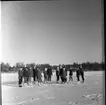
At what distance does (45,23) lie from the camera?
183 cm

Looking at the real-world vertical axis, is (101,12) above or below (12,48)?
above

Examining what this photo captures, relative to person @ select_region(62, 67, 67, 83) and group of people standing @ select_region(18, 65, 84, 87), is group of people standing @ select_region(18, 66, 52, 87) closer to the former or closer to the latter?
group of people standing @ select_region(18, 65, 84, 87)

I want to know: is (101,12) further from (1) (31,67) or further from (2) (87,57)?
(1) (31,67)

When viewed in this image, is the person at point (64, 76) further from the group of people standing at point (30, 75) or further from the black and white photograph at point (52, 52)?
the group of people standing at point (30, 75)

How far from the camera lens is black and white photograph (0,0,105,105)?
1.76 m

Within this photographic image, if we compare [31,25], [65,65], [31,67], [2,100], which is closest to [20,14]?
[31,25]

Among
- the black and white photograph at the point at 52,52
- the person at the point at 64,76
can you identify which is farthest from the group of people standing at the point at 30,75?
the person at the point at 64,76

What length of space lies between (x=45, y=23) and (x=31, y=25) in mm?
133

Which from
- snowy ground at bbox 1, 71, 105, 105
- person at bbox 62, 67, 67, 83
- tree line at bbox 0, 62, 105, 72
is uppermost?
tree line at bbox 0, 62, 105, 72

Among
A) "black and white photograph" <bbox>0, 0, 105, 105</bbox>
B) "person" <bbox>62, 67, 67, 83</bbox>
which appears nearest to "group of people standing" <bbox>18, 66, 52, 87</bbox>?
"black and white photograph" <bbox>0, 0, 105, 105</bbox>

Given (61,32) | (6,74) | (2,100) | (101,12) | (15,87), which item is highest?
(101,12)

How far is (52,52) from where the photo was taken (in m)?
1.80

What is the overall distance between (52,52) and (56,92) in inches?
14.6

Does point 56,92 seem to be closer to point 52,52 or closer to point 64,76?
point 64,76
